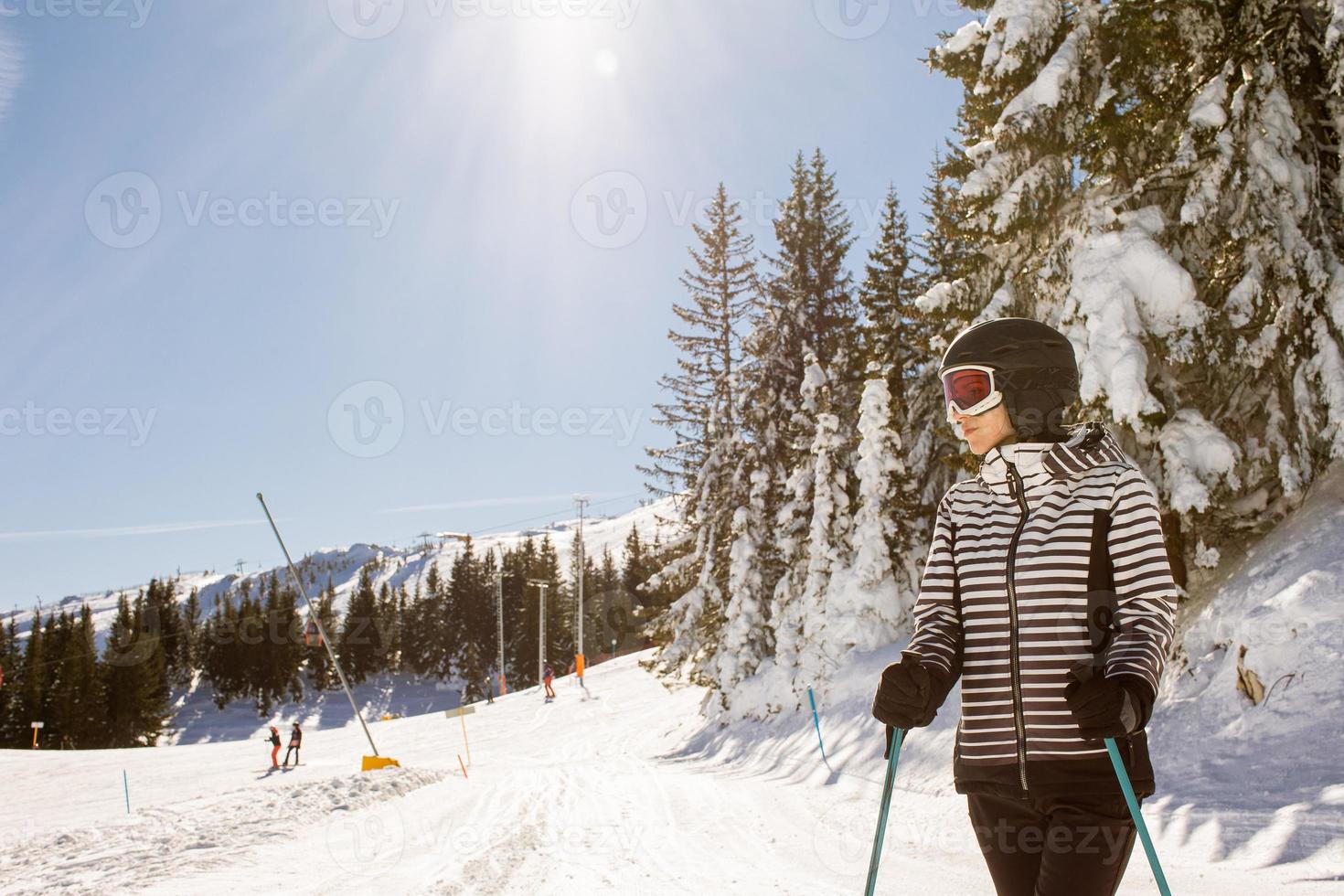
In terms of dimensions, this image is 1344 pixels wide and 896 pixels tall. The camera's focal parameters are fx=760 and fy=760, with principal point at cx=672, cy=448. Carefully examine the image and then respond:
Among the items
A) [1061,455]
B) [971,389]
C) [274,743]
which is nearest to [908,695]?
[1061,455]

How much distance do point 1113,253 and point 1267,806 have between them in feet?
21.5

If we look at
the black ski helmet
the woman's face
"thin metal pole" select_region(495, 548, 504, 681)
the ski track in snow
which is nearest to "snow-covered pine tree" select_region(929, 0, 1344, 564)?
the ski track in snow

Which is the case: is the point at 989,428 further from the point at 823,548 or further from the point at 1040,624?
the point at 823,548

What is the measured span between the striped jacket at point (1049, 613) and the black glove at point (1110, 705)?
0.05 ft

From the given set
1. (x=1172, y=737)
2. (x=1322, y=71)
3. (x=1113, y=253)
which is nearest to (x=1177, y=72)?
(x=1322, y=71)

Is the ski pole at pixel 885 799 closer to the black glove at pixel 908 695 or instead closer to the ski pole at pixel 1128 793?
the black glove at pixel 908 695

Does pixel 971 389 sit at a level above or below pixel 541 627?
above

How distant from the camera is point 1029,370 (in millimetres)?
2482

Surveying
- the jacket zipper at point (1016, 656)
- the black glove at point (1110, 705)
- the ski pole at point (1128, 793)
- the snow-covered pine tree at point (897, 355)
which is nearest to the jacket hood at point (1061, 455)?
the jacket zipper at point (1016, 656)

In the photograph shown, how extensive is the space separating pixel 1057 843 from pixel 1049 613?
63 cm

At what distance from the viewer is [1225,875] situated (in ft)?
18.2

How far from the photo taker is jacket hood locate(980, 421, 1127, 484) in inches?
90.2

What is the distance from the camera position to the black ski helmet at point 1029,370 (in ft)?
7.96

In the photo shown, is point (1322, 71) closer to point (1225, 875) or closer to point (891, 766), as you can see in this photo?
point (1225, 875)
